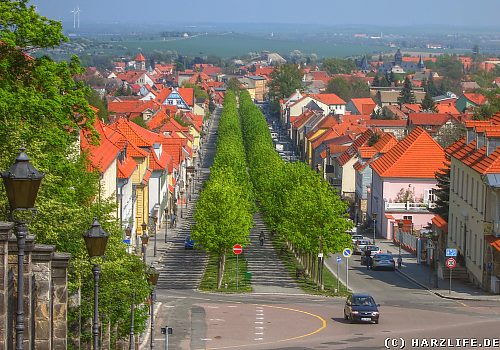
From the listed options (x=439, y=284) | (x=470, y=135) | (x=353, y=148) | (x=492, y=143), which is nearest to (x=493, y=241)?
(x=439, y=284)

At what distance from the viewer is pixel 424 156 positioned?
104250 mm

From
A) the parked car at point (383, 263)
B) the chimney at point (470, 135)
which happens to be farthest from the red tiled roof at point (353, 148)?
the chimney at point (470, 135)

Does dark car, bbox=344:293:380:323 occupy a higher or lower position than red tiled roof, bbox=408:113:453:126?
higher

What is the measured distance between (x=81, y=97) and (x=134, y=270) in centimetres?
538

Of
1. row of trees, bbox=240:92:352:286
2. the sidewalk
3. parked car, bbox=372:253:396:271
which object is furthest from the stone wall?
parked car, bbox=372:253:396:271

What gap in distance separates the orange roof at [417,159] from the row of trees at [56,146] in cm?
6175

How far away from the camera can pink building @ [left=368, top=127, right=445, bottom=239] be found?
102 meters

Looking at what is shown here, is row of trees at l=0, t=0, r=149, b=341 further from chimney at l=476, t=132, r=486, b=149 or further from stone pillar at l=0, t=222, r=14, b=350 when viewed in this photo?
chimney at l=476, t=132, r=486, b=149

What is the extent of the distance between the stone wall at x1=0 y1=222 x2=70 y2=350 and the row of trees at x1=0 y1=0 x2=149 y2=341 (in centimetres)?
970

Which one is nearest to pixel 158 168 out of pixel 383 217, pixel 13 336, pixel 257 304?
pixel 383 217

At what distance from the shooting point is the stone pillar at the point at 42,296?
913 inches

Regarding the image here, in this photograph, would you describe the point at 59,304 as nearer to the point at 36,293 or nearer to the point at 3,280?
the point at 36,293

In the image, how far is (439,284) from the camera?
222 ft

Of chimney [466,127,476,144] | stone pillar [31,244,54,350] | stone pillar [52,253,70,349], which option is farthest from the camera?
chimney [466,127,476,144]
